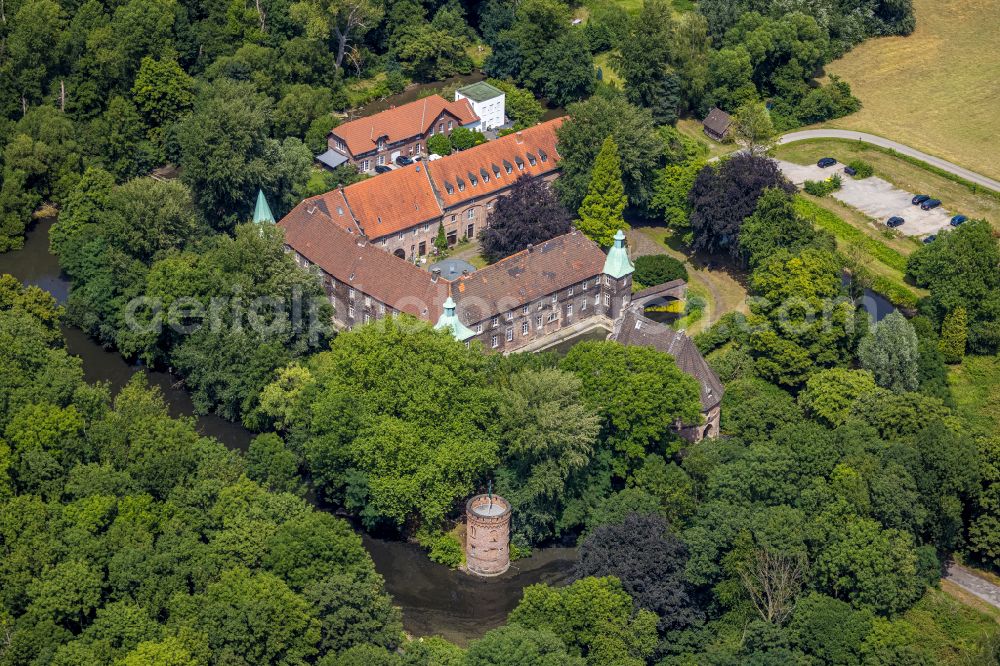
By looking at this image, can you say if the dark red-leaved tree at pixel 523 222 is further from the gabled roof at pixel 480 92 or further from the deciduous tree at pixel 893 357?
the deciduous tree at pixel 893 357

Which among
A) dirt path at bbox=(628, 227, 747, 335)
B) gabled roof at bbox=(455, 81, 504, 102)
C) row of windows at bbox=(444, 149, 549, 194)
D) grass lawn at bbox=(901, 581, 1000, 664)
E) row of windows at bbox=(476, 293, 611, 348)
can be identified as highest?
gabled roof at bbox=(455, 81, 504, 102)

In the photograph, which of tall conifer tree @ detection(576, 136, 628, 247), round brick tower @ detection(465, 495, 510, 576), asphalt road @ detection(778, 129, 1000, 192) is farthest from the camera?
asphalt road @ detection(778, 129, 1000, 192)

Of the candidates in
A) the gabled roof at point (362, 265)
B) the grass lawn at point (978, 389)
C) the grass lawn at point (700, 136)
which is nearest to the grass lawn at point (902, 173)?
the grass lawn at point (700, 136)

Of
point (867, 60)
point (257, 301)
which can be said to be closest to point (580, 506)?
point (257, 301)

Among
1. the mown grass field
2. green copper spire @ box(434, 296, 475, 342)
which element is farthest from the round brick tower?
the mown grass field

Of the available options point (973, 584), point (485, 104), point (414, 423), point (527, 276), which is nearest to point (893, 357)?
point (973, 584)

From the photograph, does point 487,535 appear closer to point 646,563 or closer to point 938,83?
point 646,563

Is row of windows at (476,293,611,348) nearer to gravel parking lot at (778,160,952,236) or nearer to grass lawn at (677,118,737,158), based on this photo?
gravel parking lot at (778,160,952,236)
